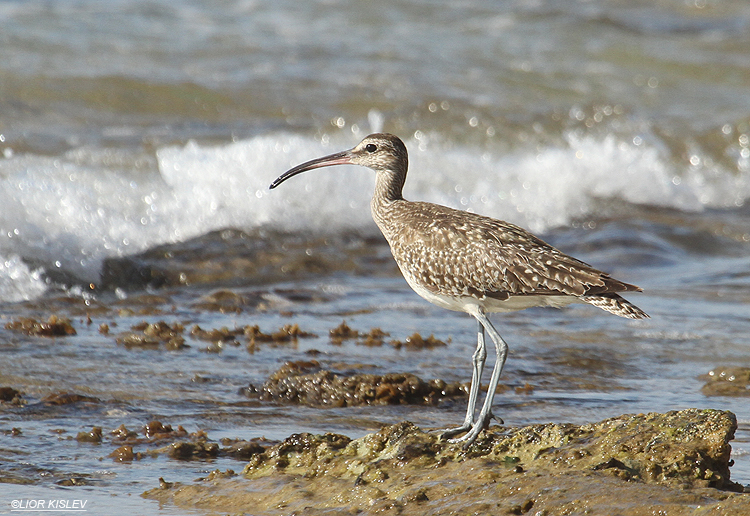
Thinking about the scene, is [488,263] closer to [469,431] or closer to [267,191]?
[469,431]

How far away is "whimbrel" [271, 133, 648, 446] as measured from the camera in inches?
212

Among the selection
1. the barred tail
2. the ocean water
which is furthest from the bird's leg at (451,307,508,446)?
the ocean water

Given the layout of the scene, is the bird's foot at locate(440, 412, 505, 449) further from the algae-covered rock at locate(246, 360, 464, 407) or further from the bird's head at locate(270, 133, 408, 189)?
the bird's head at locate(270, 133, 408, 189)

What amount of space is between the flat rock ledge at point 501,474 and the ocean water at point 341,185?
19.1 inches

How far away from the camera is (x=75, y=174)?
37.1ft

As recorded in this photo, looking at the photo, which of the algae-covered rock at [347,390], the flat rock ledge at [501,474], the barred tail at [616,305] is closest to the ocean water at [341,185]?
the algae-covered rock at [347,390]

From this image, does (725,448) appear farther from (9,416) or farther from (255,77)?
(255,77)

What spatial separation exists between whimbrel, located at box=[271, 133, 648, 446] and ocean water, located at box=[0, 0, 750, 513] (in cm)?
80

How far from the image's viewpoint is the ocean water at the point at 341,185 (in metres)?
6.64

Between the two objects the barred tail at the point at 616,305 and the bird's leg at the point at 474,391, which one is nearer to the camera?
the bird's leg at the point at 474,391

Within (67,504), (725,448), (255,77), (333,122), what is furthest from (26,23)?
(725,448)

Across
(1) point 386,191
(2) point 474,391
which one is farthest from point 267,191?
(2) point 474,391

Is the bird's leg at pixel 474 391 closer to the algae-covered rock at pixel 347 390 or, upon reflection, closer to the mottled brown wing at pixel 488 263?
the mottled brown wing at pixel 488 263

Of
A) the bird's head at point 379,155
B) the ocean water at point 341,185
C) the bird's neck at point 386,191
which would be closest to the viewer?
the ocean water at point 341,185
